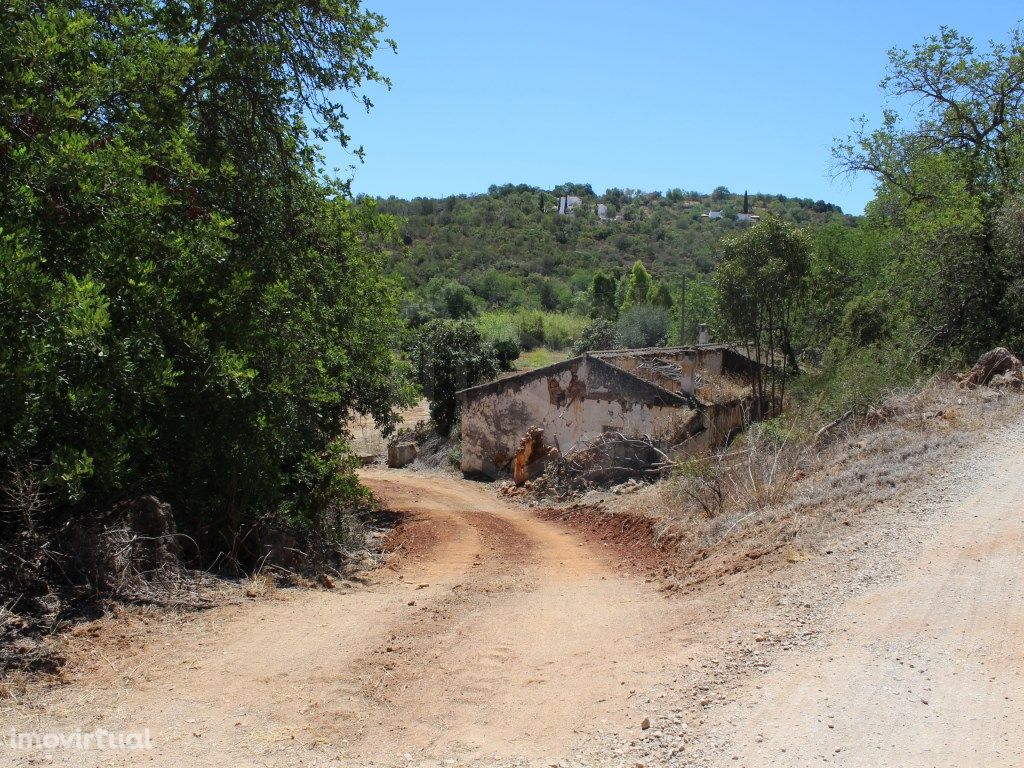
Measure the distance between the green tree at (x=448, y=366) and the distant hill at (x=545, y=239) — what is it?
103 ft

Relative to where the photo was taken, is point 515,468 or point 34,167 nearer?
point 34,167

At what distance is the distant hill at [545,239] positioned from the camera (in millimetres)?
69625

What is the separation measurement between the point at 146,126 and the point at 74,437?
124 inches

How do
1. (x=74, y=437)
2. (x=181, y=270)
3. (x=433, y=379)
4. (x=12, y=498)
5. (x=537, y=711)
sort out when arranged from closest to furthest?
(x=537, y=711), (x=12, y=498), (x=74, y=437), (x=181, y=270), (x=433, y=379)

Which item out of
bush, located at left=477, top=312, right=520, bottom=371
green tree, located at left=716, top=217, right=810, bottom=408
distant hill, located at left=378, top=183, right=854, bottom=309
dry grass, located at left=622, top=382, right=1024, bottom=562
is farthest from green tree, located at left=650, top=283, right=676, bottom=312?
dry grass, located at left=622, top=382, right=1024, bottom=562

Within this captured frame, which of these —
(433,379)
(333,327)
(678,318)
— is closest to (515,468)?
(433,379)

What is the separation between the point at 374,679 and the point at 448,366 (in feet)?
77.6

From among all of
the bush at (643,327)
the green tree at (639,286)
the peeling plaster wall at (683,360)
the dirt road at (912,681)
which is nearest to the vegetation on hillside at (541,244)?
the green tree at (639,286)

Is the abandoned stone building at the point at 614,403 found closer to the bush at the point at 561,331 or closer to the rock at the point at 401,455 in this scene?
the rock at the point at 401,455

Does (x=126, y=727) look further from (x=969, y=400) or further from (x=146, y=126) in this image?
(x=969, y=400)

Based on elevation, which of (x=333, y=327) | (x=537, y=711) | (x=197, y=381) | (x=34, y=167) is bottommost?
(x=537, y=711)

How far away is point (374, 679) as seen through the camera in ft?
19.9

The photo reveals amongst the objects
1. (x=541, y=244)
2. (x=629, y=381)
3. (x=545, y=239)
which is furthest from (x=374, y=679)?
(x=545, y=239)

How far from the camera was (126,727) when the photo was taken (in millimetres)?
4984
